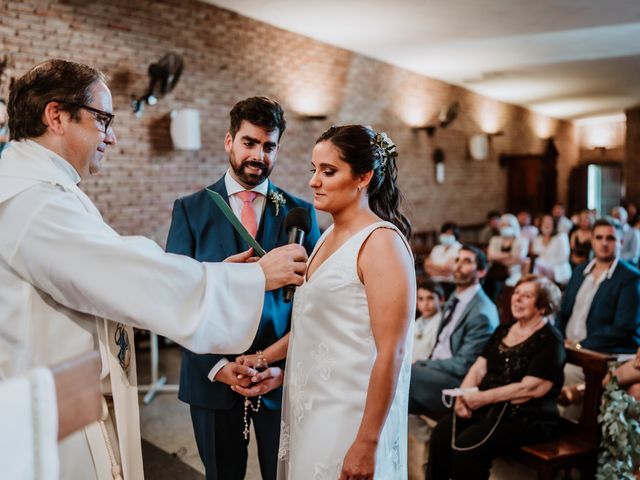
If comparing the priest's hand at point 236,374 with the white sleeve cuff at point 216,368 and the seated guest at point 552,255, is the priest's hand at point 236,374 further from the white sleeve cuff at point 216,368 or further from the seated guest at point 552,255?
the seated guest at point 552,255

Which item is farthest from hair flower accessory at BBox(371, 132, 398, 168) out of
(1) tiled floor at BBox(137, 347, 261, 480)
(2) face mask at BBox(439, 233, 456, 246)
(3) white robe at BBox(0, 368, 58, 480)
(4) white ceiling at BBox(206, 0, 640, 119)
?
(2) face mask at BBox(439, 233, 456, 246)

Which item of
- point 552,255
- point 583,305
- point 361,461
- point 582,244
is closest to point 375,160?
point 361,461

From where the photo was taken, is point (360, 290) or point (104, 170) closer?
point (360, 290)

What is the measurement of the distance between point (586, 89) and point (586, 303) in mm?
10447

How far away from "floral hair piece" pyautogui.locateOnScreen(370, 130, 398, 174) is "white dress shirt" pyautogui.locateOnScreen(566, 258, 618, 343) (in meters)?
3.02

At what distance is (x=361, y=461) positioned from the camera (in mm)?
1634

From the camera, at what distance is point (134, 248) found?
1.30 meters

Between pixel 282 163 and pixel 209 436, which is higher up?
pixel 282 163

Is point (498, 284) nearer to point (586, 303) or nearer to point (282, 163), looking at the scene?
point (586, 303)

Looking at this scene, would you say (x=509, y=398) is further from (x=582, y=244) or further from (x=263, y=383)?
(x=582, y=244)

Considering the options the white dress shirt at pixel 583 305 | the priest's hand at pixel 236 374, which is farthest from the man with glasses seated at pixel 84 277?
the white dress shirt at pixel 583 305

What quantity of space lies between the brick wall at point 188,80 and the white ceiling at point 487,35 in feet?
1.08

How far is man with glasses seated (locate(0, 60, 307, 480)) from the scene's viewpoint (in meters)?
1.28

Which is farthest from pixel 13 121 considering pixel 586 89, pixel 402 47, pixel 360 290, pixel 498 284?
pixel 586 89
